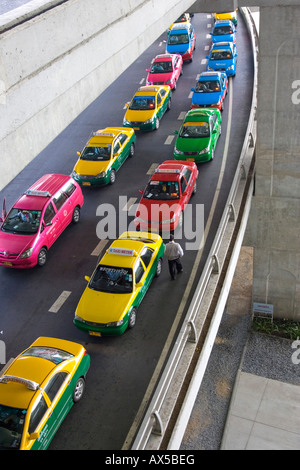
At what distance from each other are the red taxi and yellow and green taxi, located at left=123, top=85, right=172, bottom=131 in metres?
6.37

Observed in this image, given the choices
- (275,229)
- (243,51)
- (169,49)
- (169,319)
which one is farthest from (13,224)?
(243,51)

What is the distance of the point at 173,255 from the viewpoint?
1458 cm

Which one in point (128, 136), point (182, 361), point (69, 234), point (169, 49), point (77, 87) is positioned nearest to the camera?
point (77, 87)

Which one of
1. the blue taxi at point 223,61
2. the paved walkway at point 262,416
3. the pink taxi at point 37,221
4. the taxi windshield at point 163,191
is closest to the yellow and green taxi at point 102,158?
the pink taxi at point 37,221

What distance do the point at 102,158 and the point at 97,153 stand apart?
35cm

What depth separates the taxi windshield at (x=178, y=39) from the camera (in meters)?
34.1

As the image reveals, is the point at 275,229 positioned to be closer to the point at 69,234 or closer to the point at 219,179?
the point at 219,179

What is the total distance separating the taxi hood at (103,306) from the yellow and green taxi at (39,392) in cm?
122

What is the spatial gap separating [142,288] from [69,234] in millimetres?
4936

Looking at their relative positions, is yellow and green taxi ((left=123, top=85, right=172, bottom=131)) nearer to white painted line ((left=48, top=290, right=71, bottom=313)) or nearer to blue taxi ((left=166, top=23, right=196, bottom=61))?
blue taxi ((left=166, top=23, right=196, bottom=61))

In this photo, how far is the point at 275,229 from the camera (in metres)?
18.8

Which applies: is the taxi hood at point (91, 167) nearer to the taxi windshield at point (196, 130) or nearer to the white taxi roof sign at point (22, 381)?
the taxi windshield at point (196, 130)

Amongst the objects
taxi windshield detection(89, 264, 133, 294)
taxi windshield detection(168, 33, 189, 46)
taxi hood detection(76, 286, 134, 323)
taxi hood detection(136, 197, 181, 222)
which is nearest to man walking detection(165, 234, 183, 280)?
taxi windshield detection(89, 264, 133, 294)

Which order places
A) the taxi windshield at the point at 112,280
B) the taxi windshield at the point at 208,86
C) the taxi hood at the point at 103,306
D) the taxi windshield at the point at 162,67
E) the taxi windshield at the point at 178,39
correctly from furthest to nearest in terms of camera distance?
the taxi windshield at the point at 178,39, the taxi windshield at the point at 162,67, the taxi windshield at the point at 208,86, the taxi windshield at the point at 112,280, the taxi hood at the point at 103,306
